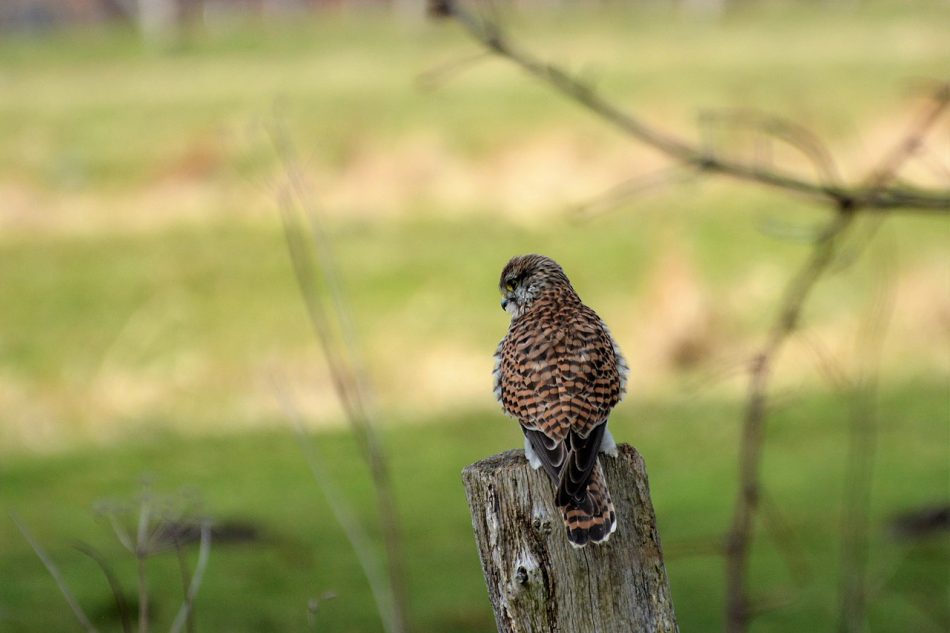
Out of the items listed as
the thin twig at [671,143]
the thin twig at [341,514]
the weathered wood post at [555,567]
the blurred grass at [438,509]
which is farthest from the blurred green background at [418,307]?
the weathered wood post at [555,567]

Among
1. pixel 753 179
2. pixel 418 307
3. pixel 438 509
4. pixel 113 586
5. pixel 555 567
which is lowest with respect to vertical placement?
pixel 555 567

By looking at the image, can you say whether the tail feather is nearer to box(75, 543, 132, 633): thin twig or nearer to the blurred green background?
box(75, 543, 132, 633): thin twig

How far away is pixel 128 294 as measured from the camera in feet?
40.3

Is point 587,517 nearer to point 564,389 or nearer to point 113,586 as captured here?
point 564,389

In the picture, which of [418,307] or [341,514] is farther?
[418,307]

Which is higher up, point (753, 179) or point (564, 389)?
point (753, 179)

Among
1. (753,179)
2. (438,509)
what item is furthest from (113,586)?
(438,509)

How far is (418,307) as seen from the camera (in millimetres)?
11664

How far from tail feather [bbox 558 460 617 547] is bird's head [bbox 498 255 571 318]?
3.24 ft

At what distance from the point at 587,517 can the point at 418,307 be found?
31.8ft

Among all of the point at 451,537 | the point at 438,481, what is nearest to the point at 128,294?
the point at 438,481

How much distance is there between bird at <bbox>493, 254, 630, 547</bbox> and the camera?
207 cm

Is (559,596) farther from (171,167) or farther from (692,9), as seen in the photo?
(692,9)

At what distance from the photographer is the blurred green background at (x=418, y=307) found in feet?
21.3
